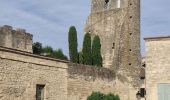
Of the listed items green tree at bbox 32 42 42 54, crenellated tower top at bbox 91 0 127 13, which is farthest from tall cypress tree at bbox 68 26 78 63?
green tree at bbox 32 42 42 54

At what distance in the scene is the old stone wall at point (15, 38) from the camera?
2797 cm

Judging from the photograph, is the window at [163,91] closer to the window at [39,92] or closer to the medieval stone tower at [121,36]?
the window at [39,92]

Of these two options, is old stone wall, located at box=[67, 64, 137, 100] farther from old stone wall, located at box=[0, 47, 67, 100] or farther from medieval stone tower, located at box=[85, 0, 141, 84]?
medieval stone tower, located at box=[85, 0, 141, 84]

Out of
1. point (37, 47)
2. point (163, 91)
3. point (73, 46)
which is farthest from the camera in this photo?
point (37, 47)

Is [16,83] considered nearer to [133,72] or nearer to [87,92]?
[87,92]

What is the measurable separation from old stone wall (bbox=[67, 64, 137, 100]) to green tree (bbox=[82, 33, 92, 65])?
9.11ft

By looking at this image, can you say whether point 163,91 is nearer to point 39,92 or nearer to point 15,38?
point 39,92

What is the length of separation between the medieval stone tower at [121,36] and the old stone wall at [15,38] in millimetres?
5795

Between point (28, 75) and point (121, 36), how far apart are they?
11924mm

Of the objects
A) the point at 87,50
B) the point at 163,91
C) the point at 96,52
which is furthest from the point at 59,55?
the point at 163,91

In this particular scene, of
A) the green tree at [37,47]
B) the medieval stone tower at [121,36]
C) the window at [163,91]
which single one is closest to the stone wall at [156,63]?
the window at [163,91]

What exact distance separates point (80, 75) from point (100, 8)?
10050 mm

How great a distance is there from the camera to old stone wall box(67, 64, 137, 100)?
2461 cm

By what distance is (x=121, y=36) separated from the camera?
31.5 metres
